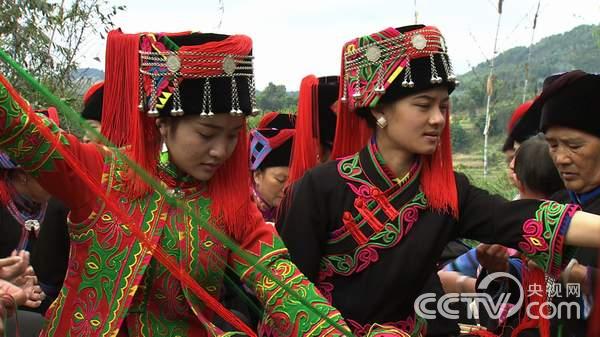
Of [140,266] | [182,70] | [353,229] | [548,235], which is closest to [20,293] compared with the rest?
[140,266]

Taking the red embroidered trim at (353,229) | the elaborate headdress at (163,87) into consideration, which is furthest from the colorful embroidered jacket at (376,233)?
the elaborate headdress at (163,87)

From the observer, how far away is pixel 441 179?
2.73 m

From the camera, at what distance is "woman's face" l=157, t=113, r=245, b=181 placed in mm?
2320

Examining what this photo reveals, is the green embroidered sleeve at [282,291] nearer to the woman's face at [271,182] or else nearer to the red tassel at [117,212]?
the red tassel at [117,212]

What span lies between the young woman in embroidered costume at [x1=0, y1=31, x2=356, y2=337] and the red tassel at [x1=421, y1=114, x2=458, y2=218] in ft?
1.94

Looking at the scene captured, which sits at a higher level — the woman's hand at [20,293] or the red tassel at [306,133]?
the red tassel at [306,133]

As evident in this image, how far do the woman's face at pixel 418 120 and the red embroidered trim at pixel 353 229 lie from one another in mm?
288

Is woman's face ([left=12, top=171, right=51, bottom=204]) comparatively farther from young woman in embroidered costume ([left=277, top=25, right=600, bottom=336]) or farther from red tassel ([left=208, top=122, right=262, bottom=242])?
red tassel ([left=208, top=122, right=262, bottom=242])

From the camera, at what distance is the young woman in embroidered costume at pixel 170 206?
2.21m

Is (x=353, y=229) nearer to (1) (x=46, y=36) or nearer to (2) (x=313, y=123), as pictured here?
(2) (x=313, y=123)

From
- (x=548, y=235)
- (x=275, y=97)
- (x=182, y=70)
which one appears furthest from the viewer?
(x=275, y=97)

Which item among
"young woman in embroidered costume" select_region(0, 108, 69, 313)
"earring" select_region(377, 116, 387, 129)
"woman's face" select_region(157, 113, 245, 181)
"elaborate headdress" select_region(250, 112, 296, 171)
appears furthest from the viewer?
"elaborate headdress" select_region(250, 112, 296, 171)

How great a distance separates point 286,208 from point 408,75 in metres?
0.59

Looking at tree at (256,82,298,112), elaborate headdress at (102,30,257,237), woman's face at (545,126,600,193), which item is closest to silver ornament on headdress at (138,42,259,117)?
elaborate headdress at (102,30,257,237)
